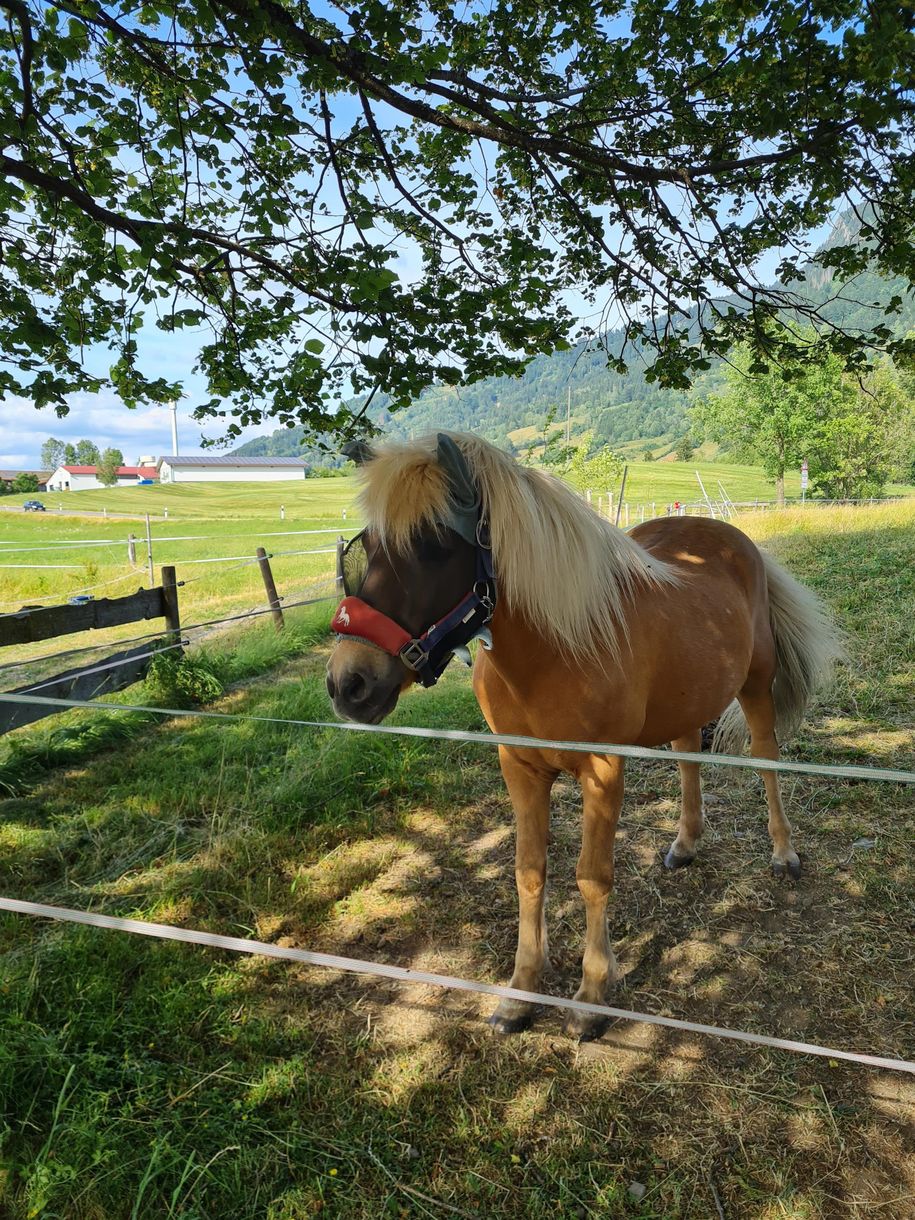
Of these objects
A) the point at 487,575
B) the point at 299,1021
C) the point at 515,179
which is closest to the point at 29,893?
the point at 299,1021

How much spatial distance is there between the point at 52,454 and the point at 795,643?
581 ft

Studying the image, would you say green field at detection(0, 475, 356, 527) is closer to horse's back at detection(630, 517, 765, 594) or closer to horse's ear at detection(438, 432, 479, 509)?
horse's back at detection(630, 517, 765, 594)

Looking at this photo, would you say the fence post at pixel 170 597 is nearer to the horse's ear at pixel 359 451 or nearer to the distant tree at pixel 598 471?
the horse's ear at pixel 359 451

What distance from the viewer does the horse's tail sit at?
3.94 metres

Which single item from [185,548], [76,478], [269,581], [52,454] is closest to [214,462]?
[76,478]

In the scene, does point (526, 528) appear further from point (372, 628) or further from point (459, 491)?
point (372, 628)

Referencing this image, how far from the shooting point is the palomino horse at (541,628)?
1.88 m

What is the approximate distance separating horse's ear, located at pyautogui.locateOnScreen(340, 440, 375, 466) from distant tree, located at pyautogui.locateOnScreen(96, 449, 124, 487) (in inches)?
4697

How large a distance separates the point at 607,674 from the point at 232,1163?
1.96m

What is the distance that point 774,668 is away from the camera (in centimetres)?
391

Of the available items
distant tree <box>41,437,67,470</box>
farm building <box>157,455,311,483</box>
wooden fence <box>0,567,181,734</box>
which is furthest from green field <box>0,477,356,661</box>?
distant tree <box>41,437,67,470</box>

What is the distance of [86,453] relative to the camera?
144 metres

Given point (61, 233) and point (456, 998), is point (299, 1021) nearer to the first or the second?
point (456, 998)

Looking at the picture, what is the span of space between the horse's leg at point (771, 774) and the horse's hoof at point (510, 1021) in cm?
181
